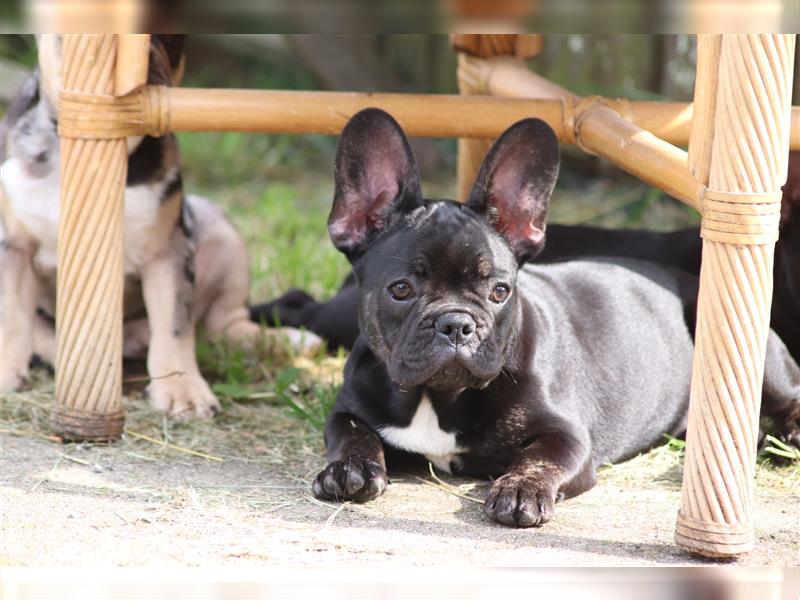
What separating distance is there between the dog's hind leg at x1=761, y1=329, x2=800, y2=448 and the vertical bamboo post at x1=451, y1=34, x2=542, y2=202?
1.23 m

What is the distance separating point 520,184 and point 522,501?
859 mm

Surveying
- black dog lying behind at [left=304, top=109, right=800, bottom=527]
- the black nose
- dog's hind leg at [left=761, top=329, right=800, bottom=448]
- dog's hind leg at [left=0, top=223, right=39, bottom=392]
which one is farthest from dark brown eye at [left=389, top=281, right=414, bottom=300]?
dog's hind leg at [left=0, top=223, right=39, bottom=392]

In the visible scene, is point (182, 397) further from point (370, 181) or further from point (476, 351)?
point (476, 351)

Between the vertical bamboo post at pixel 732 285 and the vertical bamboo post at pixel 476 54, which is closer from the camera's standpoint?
the vertical bamboo post at pixel 732 285

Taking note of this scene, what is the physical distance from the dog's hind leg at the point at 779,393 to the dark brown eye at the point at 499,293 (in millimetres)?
976

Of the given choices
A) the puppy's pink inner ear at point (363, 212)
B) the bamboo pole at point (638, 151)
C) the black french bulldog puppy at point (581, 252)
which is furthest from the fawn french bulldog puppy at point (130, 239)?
the bamboo pole at point (638, 151)

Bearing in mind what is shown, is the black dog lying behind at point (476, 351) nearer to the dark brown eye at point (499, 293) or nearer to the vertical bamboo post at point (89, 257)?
the dark brown eye at point (499, 293)

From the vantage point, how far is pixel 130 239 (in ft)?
13.3

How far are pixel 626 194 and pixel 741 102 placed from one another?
399 cm

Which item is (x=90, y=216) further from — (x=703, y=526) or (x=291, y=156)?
(x=291, y=156)

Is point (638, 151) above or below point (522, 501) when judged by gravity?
above

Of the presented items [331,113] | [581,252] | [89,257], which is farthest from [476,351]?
[581,252]

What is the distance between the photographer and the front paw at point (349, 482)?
3188 mm

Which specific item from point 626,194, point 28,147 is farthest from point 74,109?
point 626,194
